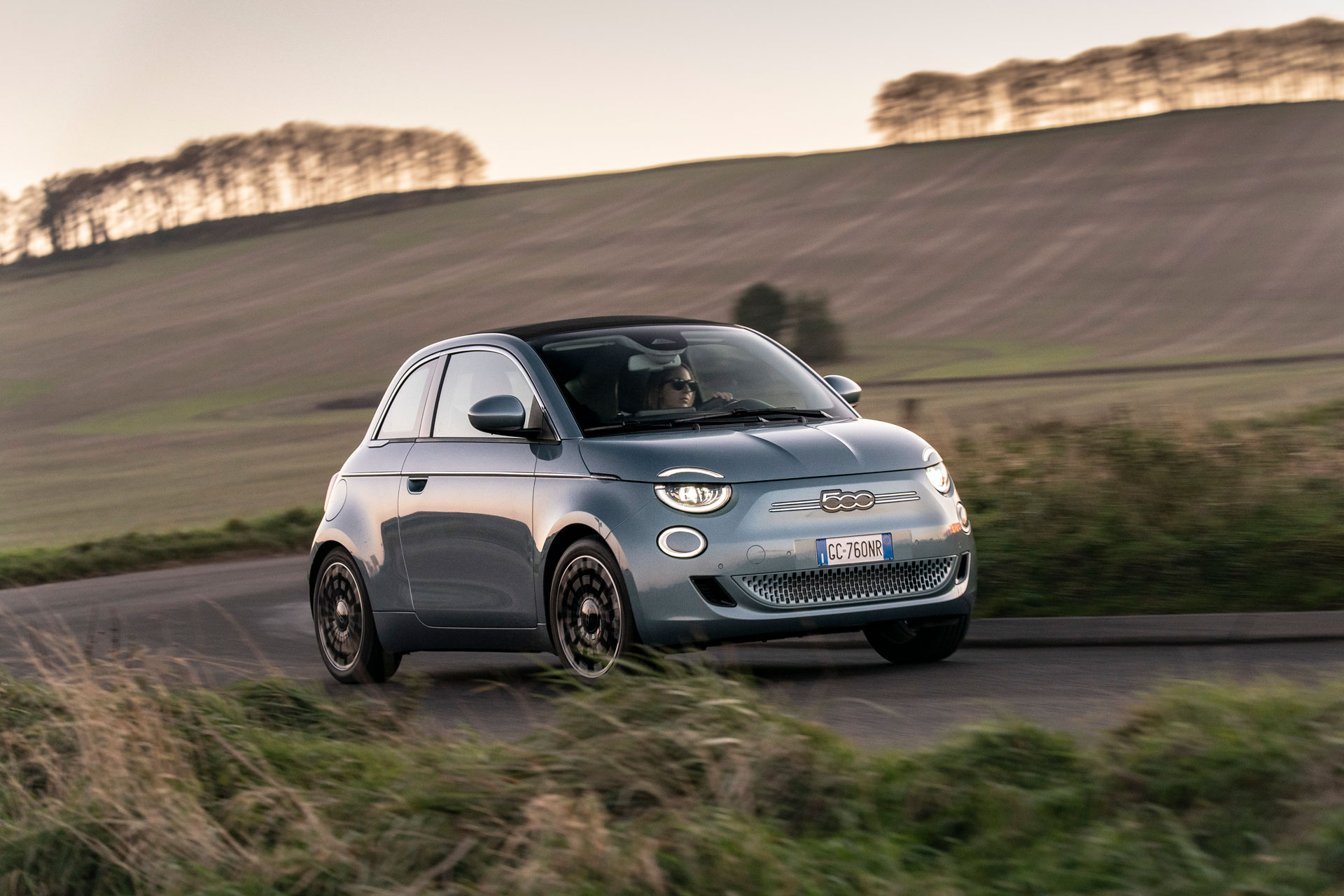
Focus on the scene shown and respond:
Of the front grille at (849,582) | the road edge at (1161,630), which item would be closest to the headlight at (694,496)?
the front grille at (849,582)

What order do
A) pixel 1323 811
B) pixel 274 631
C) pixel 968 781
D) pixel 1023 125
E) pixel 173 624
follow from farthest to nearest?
1. pixel 1023 125
2. pixel 173 624
3. pixel 274 631
4. pixel 968 781
5. pixel 1323 811

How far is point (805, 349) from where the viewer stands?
51.8 m

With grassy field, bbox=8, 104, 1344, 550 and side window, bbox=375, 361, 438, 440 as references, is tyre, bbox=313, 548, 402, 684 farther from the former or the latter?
grassy field, bbox=8, 104, 1344, 550

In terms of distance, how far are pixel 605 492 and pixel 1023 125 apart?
60.1 m

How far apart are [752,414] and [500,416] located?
125 cm

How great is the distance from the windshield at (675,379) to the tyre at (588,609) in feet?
2.23

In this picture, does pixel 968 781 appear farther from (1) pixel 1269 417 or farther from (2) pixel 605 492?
(1) pixel 1269 417

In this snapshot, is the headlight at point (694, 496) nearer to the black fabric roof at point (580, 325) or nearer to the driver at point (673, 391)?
the driver at point (673, 391)

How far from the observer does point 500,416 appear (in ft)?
28.5

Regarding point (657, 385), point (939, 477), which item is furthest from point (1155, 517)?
point (657, 385)

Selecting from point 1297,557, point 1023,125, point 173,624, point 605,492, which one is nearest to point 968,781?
point 605,492

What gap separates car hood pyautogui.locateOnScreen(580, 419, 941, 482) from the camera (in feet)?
26.5

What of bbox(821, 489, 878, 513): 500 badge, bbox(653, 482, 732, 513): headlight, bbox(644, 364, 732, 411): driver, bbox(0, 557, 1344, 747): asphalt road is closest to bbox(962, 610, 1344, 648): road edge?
bbox(0, 557, 1344, 747): asphalt road

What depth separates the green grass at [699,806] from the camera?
4.38 m
